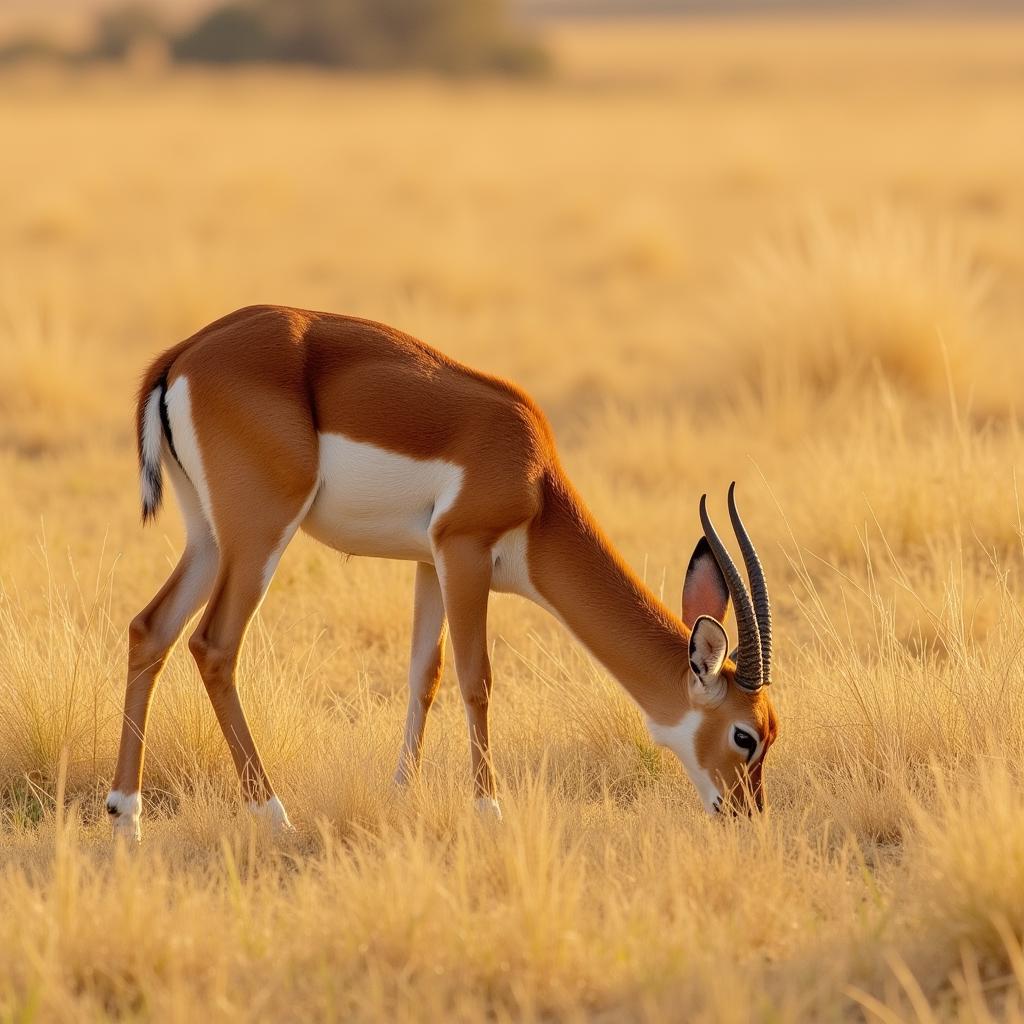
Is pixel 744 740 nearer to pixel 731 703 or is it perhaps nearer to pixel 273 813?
pixel 731 703

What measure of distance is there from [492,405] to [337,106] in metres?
32.9

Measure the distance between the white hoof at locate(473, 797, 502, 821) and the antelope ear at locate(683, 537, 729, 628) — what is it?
0.77 metres

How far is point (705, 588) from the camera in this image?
478cm

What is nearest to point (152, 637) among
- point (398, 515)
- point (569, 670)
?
point (398, 515)

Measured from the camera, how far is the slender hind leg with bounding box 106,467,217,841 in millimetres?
4828

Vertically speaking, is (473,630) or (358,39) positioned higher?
(358,39)

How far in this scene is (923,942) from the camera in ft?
12.2

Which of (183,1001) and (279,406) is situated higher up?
(279,406)

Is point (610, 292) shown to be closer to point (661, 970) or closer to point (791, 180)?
point (791, 180)

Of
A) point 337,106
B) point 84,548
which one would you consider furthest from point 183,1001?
point 337,106

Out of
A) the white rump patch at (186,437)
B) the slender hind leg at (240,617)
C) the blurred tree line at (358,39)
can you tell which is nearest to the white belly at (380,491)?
the slender hind leg at (240,617)

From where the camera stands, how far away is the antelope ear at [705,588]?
477 cm

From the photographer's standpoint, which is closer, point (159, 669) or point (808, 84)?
point (159, 669)

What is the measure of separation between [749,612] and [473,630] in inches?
32.3
